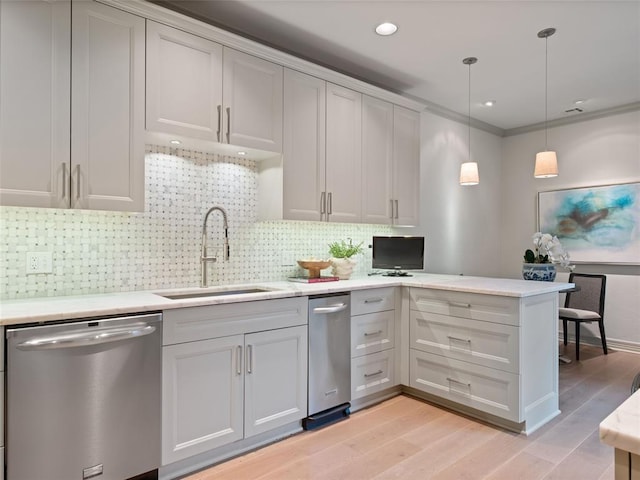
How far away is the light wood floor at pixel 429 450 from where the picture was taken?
6.93ft

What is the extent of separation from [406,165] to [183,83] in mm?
2191

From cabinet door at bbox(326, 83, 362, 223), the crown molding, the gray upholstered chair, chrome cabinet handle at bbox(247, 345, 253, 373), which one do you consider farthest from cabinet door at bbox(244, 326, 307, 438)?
the crown molding

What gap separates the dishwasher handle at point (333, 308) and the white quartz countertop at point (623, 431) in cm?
200

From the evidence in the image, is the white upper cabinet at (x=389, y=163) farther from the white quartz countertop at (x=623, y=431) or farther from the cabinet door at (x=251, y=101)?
the white quartz countertop at (x=623, y=431)

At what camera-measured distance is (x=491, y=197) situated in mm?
5367

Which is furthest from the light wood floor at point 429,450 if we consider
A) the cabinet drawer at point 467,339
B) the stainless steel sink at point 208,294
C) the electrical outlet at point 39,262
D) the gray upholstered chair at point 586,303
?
the electrical outlet at point 39,262

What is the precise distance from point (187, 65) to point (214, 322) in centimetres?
155

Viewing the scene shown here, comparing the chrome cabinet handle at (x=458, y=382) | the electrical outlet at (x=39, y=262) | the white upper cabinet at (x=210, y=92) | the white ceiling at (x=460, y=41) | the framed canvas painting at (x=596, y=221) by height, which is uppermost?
the white ceiling at (x=460, y=41)

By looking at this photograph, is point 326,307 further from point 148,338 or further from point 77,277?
point 77,277

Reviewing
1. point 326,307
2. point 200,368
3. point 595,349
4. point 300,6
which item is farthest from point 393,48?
point 595,349

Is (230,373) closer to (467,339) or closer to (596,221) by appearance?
(467,339)

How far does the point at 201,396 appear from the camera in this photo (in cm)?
211

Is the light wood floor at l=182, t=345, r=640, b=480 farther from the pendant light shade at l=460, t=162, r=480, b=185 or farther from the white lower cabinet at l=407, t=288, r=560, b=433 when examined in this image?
the pendant light shade at l=460, t=162, r=480, b=185

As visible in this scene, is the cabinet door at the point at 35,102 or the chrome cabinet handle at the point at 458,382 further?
the chrome cabinet handle at the point at 458,382
